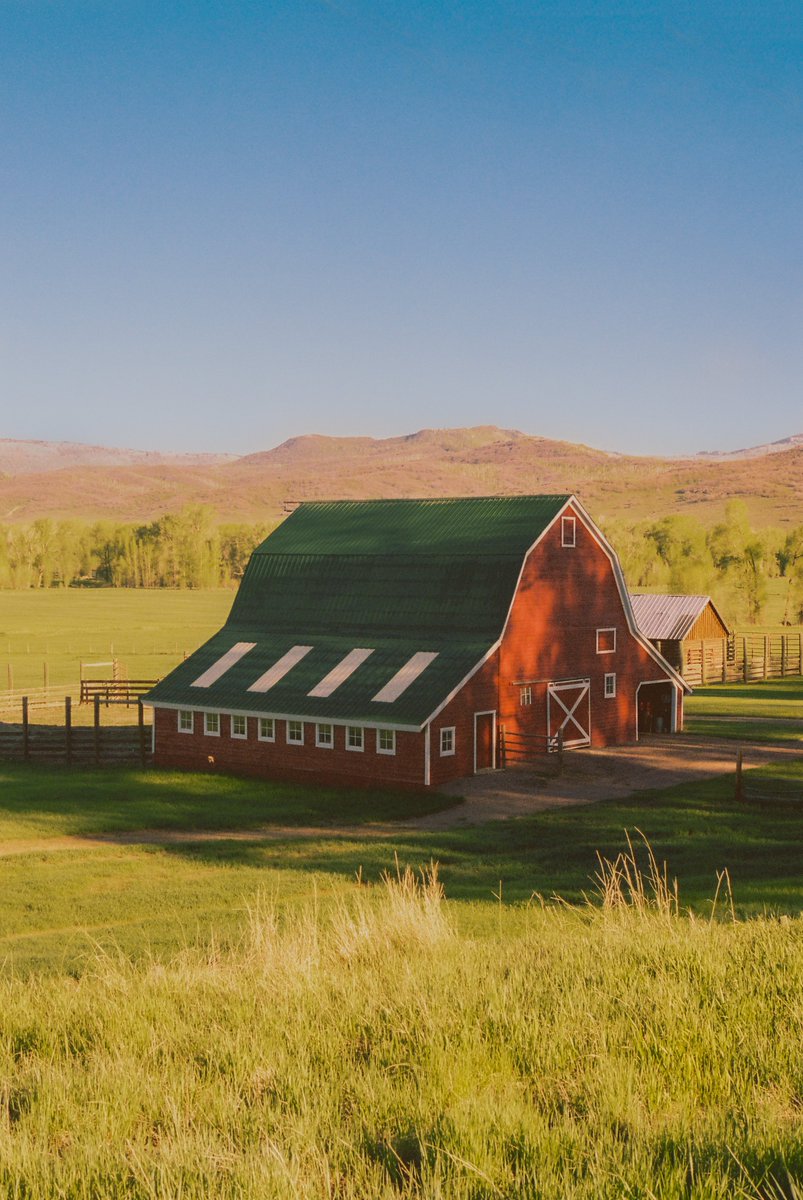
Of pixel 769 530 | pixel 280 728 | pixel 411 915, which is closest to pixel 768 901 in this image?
pixel 411 915

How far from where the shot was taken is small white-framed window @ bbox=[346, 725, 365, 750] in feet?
117

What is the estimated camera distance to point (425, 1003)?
8945 millimetres

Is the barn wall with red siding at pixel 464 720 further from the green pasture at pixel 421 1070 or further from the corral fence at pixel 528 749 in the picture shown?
the green pasture at pixel 421 1070

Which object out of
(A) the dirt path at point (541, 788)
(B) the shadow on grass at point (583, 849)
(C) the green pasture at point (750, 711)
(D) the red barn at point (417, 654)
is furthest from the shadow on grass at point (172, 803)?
(C) the green pasture at point (750, 711)

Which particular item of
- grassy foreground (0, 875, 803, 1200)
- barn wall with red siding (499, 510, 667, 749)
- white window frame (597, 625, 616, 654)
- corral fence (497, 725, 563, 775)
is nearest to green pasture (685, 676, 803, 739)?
barn wall with red siding (499, 510, 667, 749)

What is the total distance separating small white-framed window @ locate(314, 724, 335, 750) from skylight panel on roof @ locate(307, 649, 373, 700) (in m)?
1.02

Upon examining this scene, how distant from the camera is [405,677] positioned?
36.5 metres

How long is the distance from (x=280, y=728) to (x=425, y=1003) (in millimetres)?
28879

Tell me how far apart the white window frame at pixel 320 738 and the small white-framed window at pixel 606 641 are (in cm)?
1094

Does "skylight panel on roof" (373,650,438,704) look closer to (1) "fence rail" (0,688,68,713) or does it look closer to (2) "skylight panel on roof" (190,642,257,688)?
(2) "skylight panel on roof" (190,642,257,688)

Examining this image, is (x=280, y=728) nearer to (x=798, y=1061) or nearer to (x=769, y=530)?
Result: (x=798, y=1061)

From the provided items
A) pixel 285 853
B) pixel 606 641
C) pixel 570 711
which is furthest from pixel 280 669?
pixel 285 853

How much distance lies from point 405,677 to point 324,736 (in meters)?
3.07

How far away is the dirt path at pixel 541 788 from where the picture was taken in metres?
28.8
